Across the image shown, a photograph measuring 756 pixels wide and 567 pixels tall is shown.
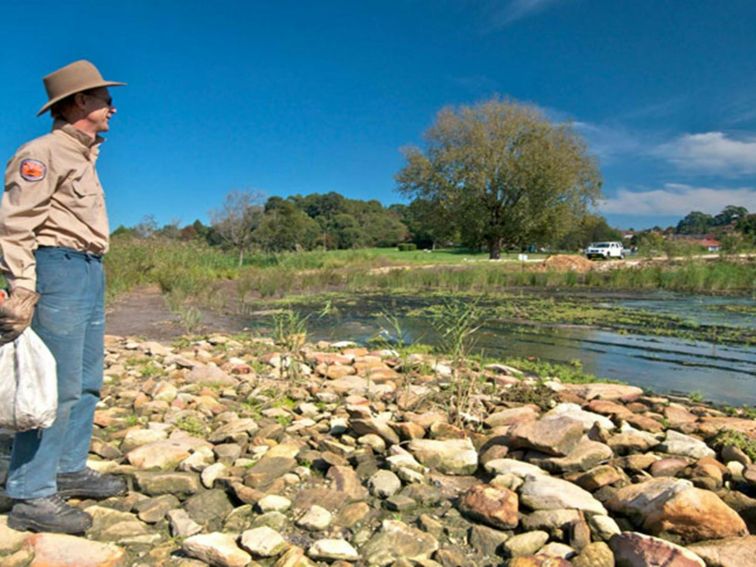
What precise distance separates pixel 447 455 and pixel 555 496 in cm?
63

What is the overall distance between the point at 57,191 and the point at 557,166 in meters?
30.2

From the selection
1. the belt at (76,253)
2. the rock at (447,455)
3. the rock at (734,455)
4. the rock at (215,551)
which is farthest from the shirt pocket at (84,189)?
the rock at (734,455)

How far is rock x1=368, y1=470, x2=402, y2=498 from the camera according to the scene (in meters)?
2.51

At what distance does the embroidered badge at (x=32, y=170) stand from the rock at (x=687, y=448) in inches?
126

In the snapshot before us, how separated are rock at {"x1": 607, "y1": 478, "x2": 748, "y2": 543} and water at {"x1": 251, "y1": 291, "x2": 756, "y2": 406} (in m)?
3.06

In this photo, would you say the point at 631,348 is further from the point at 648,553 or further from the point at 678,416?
the point at 648,553

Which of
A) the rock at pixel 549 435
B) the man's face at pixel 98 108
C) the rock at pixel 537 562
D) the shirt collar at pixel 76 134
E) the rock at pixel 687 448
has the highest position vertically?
the man's face at pixel 98 108

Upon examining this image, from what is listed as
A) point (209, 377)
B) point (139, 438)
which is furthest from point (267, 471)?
point (209, 377)

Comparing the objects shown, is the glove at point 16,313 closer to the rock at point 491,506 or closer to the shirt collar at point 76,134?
the shirt collar at point 76,134

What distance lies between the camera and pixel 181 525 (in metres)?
2.18

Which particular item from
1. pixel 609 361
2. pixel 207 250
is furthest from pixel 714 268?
pixel 207 250

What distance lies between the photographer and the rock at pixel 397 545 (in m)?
2.00

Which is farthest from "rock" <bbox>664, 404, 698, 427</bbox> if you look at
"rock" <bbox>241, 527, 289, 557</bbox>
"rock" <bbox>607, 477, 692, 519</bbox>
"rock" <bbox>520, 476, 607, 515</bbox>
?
"rock" <bbox>241, 527, 289, 557</bbox>

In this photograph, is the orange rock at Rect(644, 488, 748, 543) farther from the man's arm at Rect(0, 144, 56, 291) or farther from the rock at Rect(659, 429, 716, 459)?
the man's arm at Rect(0, 144, 56, 291)
